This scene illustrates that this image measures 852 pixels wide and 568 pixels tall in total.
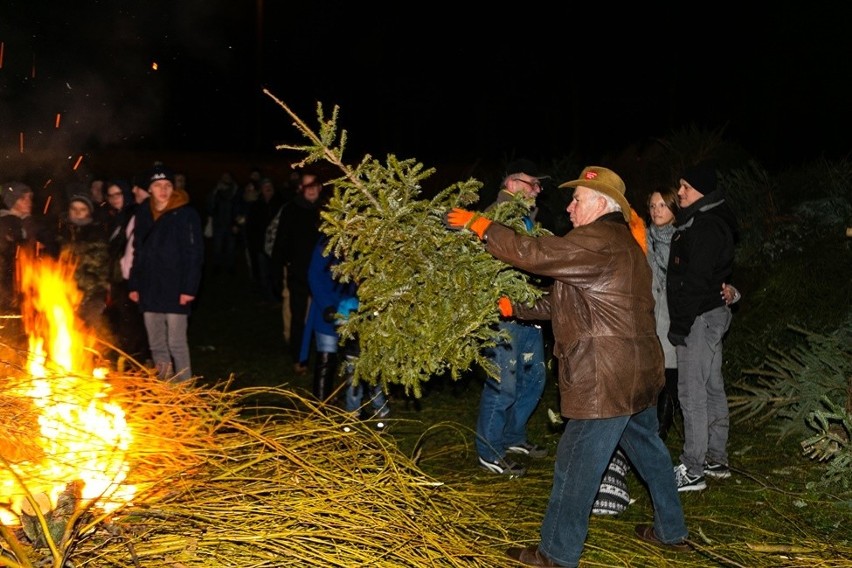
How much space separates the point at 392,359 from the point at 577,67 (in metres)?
32.0

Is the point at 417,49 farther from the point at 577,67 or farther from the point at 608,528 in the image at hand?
the point at 608,528

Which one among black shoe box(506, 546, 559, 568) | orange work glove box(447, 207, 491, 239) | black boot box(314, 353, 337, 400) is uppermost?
orange work glove box(447, 207, 491, 239)

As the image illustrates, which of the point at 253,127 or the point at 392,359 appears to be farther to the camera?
the point at 253,127

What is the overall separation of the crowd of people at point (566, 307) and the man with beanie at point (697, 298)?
0.01m

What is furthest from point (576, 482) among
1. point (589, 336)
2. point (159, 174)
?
point (159, 174)

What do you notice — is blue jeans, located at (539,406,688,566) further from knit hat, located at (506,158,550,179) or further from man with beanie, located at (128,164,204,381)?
man with beanie, located at (128,164,204,381)

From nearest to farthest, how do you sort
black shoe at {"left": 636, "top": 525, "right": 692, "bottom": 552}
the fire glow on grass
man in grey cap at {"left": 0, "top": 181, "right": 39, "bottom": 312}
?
the fire glow on grass → black shoe at {"left": 636, "top": 525, "right": 692, "bottom": 552} → man in grey cap at {"left": 0, "top": 181, "right": 39, "bottom": 312}

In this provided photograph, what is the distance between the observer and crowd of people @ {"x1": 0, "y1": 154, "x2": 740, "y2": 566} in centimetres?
518

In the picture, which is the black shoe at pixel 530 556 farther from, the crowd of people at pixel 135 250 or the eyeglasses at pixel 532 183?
the crowd of people at pixel 135 250

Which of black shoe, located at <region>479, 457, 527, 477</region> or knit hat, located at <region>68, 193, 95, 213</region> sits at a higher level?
knit hat, located at <region>68, 193, 95, 213</region>

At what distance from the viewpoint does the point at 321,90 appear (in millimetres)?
42625

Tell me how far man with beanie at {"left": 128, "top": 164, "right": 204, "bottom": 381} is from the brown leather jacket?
4.43 meters

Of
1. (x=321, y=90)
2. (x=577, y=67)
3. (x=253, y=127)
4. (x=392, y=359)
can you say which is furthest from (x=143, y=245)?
(x=253, y=127)

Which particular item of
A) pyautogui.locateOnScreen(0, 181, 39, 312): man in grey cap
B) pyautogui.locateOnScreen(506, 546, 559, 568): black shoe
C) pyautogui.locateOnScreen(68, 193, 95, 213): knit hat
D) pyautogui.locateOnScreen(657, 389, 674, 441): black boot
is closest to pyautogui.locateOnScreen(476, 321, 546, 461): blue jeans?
pyautogui.locateOnScreen(657, 389, 674, 441): black boot
